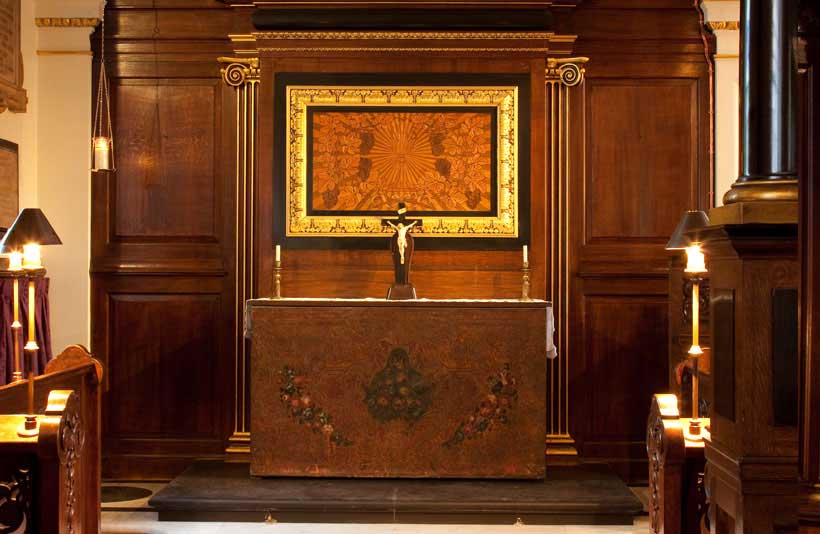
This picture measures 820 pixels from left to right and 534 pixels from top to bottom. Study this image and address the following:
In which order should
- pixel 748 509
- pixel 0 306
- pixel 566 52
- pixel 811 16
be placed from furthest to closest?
pixel 566 52 → pixel 0 306 → pixel 748 509 → pixel 811 16

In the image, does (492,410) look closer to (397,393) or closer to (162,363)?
(397,393)

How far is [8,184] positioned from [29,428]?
10.7ft

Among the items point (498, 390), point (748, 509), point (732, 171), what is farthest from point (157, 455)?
point (748, 509)

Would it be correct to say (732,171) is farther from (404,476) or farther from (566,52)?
(404,476)

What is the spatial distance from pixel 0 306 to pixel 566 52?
3.99 meters

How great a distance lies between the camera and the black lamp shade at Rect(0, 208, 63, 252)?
19.5ft

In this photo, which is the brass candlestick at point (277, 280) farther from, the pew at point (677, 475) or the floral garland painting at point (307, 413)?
the pew at point (677, 475)

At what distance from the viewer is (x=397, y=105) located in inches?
289

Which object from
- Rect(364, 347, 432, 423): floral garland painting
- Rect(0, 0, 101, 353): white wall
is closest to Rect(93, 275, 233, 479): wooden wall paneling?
Rect(0, 0, 101, 353): white wall

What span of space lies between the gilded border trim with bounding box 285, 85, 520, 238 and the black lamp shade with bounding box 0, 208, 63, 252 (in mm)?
1735

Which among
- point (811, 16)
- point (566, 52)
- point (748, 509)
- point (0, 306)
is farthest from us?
point (566, 52)

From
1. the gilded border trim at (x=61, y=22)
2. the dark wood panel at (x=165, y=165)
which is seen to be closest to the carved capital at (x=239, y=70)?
the dark wood panel at (x=165, y=165)

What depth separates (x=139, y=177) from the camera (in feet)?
24.6

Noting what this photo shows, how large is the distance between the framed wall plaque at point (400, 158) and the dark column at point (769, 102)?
4.09 m
